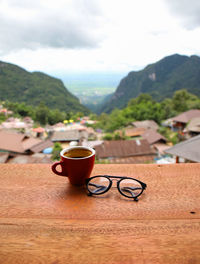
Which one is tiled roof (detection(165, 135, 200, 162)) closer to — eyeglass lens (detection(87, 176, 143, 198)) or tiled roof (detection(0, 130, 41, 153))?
eyeglass lens (detection(87, 176, 143, 198))

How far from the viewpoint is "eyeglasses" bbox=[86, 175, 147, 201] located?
58 cm

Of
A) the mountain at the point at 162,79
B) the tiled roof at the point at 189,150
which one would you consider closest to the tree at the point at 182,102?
the mountain at the point at 162,79

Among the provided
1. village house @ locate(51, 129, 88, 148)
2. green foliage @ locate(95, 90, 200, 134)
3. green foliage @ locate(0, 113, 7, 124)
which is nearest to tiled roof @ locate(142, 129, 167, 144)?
village house @ locate(51, 129, 88, 148)

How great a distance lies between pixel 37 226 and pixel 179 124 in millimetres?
21197

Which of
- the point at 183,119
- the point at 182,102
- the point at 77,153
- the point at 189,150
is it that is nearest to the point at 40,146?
the point at 189,150

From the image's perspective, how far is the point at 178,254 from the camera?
1.21 ft

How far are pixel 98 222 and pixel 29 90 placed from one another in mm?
53353

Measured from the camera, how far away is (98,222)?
462 millimetres

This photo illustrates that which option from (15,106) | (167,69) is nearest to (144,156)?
(15,106)

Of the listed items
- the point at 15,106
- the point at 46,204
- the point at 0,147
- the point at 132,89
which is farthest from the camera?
the point at 132,89

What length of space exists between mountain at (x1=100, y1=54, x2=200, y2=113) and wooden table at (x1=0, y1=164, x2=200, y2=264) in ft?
148

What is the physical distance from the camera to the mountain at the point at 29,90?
4725cm

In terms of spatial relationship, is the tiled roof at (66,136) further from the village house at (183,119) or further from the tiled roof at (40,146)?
the village house at (183,119)

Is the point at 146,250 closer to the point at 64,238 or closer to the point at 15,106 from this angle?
the point at 64,238
